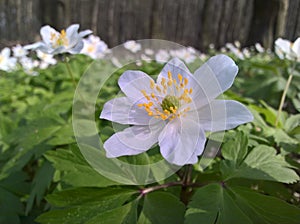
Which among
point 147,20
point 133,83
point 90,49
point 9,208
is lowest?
point 147,20

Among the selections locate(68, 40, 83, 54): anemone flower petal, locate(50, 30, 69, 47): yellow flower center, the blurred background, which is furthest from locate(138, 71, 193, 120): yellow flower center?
the blurred background

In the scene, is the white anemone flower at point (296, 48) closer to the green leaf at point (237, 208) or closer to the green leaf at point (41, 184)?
the green leaf at point (237, 208)

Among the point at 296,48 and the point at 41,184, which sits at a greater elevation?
the point at 296,48

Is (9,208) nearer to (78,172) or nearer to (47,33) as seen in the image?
(78,172)

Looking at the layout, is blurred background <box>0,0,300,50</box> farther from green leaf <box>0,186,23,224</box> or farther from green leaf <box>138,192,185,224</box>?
green leaf <box>138,192,185,224</box>

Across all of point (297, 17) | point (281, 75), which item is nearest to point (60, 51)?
point (281, 75)

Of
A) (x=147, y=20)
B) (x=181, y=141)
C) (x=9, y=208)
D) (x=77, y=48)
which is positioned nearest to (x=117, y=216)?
(x=181, y=141)
